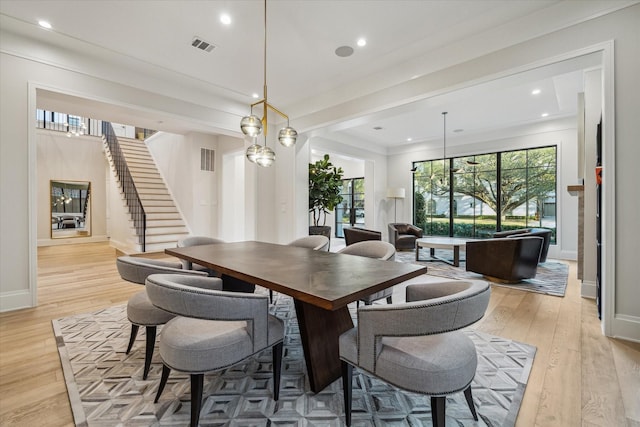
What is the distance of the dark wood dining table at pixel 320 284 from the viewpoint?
1.47 meters

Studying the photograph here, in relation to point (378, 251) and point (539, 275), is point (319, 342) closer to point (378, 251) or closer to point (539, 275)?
point (378, 251)

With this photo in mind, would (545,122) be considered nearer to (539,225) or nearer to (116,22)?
(539,225)

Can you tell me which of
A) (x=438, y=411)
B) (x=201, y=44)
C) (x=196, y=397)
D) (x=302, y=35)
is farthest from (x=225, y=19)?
(x=438, y=411)

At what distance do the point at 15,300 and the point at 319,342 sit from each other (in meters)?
3.64

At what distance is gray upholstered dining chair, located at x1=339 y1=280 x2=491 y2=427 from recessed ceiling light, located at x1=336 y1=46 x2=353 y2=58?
3.12 m

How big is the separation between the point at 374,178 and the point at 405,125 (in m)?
2.27

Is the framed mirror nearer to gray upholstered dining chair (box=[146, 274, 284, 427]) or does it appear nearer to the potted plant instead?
the potted plant

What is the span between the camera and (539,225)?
6684 mm

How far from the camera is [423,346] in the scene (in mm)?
1390

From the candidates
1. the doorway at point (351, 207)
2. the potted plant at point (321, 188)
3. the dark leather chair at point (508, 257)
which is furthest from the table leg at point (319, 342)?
the doorway at point (351, 207)

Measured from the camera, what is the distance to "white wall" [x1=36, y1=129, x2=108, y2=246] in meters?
8.34

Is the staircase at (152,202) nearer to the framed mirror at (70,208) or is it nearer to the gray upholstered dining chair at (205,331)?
the framed mirror at (70,208)

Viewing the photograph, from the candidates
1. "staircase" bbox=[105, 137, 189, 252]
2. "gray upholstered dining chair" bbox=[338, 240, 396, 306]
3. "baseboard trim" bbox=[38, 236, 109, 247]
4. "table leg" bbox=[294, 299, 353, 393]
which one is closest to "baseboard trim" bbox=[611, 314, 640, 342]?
"gray upholstered dining chair" bbox=[338, 240, 396, 306]

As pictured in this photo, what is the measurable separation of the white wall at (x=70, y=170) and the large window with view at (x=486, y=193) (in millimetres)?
10150
